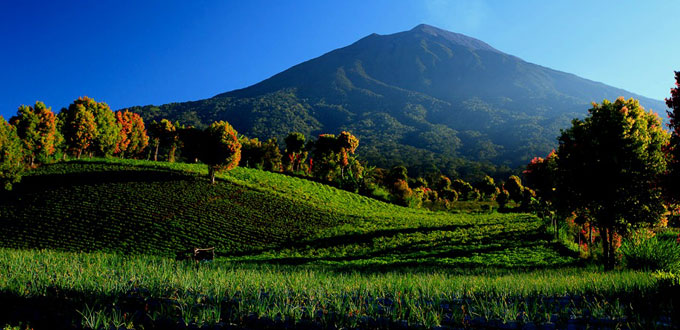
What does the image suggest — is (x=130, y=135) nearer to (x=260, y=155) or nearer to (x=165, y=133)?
(x=165, y=133)

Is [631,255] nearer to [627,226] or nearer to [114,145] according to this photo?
[627,226]

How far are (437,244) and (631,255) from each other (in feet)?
44.0

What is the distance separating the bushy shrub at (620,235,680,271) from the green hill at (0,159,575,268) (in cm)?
551

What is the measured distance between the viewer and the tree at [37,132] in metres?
46.8

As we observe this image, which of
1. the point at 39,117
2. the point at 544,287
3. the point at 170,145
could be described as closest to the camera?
the point at 544,287

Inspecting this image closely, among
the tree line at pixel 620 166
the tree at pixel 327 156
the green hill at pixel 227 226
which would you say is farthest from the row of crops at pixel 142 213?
the tree at pixel 327 156

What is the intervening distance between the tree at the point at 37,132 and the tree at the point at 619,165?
60346 mm

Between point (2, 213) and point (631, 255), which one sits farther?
point (2, 213)

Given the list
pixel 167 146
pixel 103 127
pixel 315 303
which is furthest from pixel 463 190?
pixel 315 303

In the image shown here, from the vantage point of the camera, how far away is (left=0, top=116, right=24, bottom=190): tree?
115 ft

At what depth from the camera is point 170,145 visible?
72.8 metres

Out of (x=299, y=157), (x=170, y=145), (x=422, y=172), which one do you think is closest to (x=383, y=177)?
(x=299, y=157)

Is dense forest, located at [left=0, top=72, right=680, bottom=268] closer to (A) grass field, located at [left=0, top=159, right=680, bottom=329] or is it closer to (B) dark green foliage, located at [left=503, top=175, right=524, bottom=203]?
(B) dark green foliage, located at [left=503, top=175, right=524, bottom=203]

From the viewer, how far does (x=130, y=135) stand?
7912 centimetres
